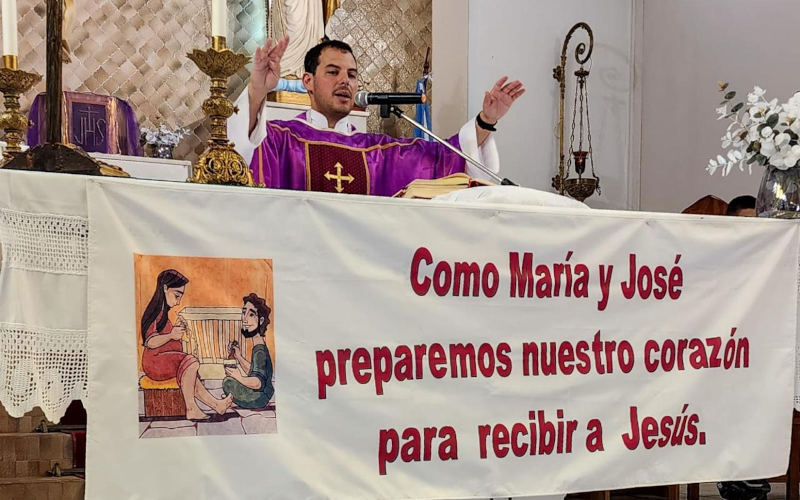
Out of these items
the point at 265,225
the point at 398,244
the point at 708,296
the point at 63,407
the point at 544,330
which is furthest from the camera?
the point at 708,296

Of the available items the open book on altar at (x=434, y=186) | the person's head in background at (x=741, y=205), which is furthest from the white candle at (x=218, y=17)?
the person's head in background at (x=741, y=205)

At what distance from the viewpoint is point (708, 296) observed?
2.75 meters

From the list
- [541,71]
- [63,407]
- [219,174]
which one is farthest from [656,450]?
[541,71]

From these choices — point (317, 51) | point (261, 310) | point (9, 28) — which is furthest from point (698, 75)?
point (9, 28)

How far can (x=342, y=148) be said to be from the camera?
355 centimetres

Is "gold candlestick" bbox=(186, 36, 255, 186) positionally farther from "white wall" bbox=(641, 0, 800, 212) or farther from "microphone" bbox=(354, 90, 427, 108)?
"white wall" bbox=(641, 0, 800, 212)

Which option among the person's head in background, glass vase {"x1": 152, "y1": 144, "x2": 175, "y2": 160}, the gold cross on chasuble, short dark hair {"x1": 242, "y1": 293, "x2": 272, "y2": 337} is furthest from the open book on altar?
glass vase {"x1": 152, "y1": 144, "x2": 175, "y2": 160}

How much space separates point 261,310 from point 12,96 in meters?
0.79

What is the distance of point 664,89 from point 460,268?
12.1ft

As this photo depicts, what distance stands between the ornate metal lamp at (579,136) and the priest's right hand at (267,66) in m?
3.08

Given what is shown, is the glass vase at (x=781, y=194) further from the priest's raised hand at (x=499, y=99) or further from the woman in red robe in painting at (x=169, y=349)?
the woman in red robe in painting at (x=169, y=349)

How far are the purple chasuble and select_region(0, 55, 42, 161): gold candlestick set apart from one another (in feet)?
3.74

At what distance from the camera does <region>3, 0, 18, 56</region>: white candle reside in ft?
7.03

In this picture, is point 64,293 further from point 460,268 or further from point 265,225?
point 460,268
